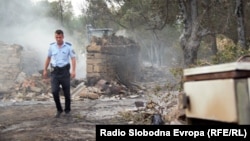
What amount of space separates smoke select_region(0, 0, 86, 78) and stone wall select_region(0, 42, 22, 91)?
14.3 feet

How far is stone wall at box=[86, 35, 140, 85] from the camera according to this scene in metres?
13.7

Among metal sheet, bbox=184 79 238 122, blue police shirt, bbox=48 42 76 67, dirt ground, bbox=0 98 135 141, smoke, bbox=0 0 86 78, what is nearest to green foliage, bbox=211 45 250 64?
dirt ground, bbox=0 98 135 141

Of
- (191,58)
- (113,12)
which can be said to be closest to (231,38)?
(191,58)

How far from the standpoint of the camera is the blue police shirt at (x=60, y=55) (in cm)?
673

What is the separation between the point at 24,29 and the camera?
23.1 metres

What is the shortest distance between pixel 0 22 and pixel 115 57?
10.4 meters

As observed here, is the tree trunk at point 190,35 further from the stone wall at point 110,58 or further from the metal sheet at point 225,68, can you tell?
the metal sheet at point 225,68

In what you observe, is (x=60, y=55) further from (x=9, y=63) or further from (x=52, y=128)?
(x=9, y=63)

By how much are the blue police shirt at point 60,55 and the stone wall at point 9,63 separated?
9250mm

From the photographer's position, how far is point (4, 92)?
47.3 feet

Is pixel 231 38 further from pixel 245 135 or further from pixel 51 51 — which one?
pixel 245 135

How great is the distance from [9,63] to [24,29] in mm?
7163

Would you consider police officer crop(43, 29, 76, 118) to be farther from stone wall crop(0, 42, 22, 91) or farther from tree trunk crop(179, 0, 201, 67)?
stone wall crop(0, 42, 22, 91)

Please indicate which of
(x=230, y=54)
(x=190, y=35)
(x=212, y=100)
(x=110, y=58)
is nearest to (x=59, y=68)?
(x=230, y=54)
